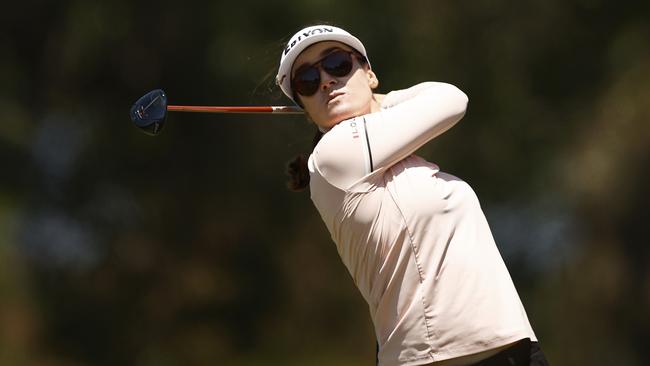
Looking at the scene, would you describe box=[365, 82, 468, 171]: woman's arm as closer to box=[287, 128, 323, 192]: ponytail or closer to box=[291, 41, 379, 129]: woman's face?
box=[291, 41, 379, 129]: woman's face

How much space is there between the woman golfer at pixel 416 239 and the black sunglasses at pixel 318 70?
0.06 meters

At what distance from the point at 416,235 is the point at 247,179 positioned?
5044mm

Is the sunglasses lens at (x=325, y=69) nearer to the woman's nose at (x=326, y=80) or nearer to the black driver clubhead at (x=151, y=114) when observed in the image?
the woman's nose at (x=326, y=80)

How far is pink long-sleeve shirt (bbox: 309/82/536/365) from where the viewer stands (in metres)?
2.07

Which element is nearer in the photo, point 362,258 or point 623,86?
point 362,258

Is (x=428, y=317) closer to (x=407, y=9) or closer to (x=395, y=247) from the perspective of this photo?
(x=395, y=247)

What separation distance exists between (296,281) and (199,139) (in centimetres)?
100

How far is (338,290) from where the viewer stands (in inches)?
277

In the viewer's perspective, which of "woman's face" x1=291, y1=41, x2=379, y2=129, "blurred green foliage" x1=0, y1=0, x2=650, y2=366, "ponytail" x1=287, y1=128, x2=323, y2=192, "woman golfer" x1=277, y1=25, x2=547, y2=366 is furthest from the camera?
"blurred green foliage" x1=0, y1=0, x2=650, y2=366

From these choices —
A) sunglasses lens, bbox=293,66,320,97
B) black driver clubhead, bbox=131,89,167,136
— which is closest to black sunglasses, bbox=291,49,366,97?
sunglasses lens, bbox=293,66,320,97

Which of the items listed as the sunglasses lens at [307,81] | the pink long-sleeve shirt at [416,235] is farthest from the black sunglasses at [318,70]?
the pink long-sleeve shirt at [416,235]

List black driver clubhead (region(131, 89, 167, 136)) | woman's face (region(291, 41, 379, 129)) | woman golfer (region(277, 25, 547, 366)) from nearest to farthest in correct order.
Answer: woman golfer (region(277, 25, 547, 366))
woman's face (region(291, 41, 379, 129))
black driver clubhead (region(131, 89, 167, 136))

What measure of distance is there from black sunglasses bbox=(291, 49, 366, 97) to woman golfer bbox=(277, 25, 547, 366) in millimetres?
65

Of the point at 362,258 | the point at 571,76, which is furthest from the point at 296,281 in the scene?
the point at 362,258
